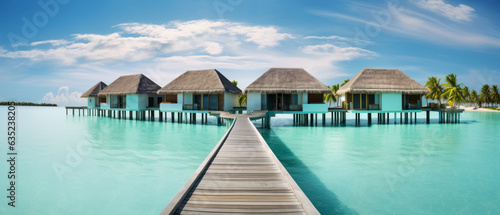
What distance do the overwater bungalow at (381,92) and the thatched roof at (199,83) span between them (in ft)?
27.4

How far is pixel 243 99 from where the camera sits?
36.2m

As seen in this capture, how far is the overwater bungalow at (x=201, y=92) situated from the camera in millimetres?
19766

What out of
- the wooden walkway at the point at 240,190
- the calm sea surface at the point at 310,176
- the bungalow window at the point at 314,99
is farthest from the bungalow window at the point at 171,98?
the wooden walkway at the point at 240,190

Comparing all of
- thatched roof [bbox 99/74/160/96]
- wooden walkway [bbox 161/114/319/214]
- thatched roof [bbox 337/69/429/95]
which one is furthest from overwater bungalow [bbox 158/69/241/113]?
wooden walkway [bbox 161/114/319/214]

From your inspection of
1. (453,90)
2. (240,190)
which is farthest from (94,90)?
(453,90)

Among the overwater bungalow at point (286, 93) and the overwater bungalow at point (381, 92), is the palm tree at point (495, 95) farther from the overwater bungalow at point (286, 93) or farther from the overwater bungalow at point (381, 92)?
the overwater bungalow at point (286, 93)

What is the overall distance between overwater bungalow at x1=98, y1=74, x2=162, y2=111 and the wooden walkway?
67.8 feet

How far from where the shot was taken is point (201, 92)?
1972 centimetres

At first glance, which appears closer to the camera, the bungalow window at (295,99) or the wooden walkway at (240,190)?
the wooden walkway at (240,190)

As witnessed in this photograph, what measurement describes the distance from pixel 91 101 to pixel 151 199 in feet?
96.3

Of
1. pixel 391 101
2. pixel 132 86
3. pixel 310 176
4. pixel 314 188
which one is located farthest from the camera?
pixel 132 86

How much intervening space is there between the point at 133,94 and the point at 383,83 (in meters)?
19.2

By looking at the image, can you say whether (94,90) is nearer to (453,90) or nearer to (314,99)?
(314,99)

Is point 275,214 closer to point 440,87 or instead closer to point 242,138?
point 242,138
